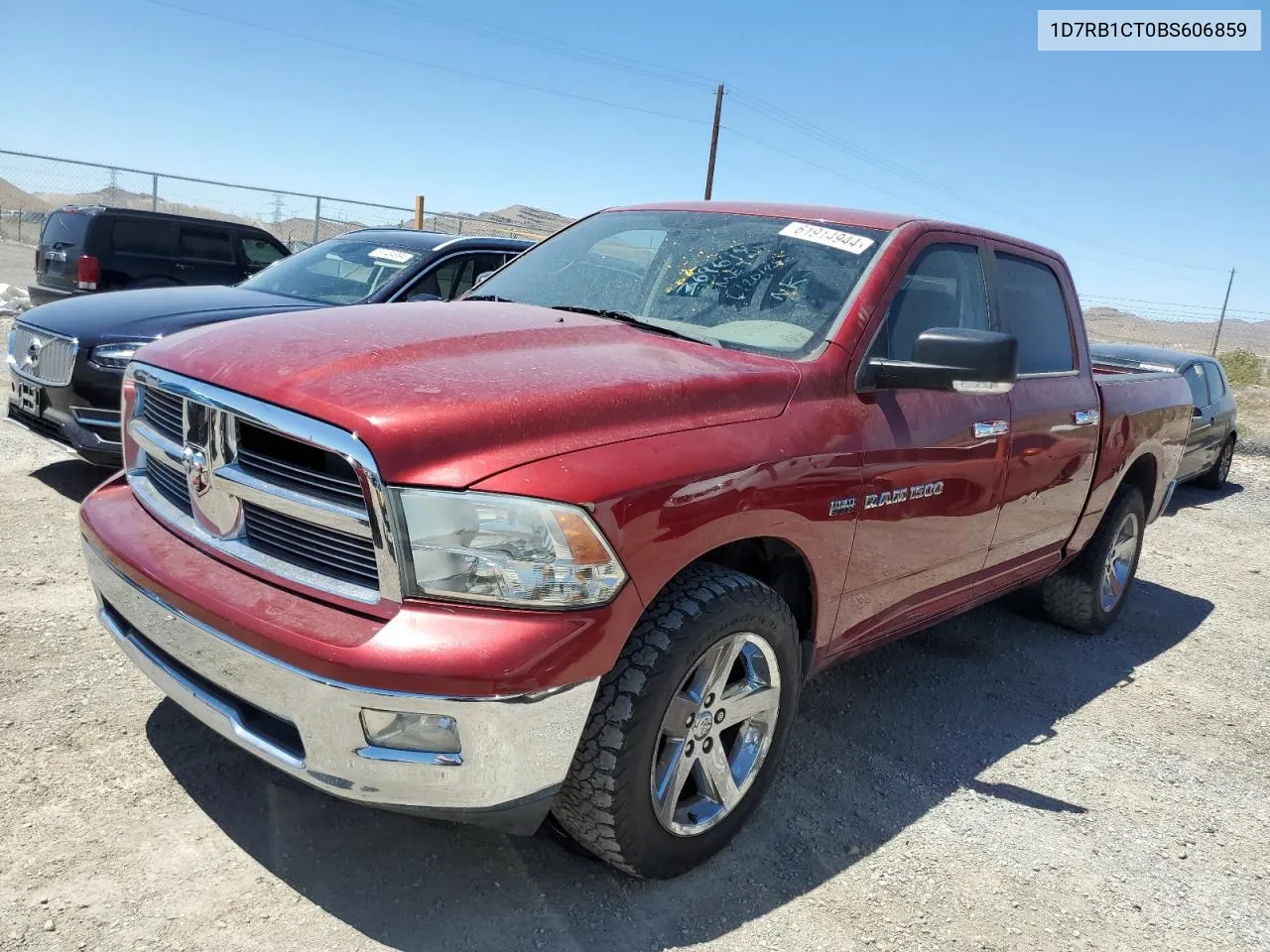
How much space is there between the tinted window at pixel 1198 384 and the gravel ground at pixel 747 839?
6392 millimetres

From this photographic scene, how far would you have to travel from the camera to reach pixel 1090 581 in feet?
16.3

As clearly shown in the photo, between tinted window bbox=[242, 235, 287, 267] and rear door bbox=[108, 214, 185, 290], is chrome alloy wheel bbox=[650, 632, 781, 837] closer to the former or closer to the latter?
rear door bbox=[108, 214, 185, 290]

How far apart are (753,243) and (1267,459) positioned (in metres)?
12.6

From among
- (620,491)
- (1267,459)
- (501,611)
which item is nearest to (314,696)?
(501,611)

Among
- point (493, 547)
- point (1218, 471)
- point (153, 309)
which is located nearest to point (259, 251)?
point (153, 309)

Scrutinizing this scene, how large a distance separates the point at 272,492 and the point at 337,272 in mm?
4439

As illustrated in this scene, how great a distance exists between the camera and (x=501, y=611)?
2076 mm

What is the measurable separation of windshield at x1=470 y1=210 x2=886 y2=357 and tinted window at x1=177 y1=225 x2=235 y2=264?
6.95 meters

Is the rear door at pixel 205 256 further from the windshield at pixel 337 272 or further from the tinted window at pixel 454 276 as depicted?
the tinted window at pixel 454 276

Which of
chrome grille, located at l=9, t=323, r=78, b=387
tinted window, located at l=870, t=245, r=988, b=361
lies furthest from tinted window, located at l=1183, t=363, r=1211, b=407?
chrome grille, located at l=9, t=323, r=78, b=387

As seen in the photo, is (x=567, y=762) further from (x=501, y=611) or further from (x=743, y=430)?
(x=743, y=430)

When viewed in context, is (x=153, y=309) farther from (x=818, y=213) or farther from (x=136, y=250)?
(x=136, y=250)

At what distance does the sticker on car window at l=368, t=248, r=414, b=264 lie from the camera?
6.18m

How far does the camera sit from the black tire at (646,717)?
2.29m
